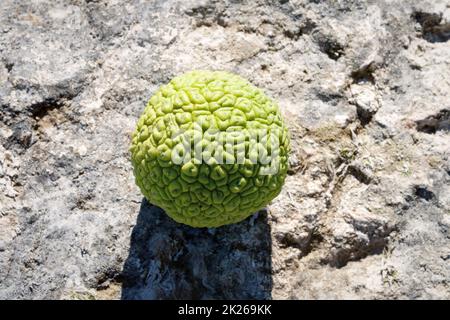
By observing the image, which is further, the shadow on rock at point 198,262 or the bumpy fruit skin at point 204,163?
the shadow on rock at point 198,262

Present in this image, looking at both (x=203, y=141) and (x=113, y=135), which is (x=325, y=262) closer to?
(x=203, y=141)

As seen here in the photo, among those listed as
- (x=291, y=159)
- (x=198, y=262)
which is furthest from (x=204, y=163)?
(x=291, y=159)

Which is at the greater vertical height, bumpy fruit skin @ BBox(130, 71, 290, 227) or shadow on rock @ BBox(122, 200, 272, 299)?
bumpy fruit skin @ BBox(130, 71, 290, 227)

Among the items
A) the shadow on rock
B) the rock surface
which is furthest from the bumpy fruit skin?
the rock surface

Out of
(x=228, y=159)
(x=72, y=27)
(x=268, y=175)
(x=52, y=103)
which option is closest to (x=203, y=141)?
(x=228, y=159)

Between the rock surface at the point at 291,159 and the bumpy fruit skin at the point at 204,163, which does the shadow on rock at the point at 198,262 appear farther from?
the bumpy fruit skin at the point at 204,163

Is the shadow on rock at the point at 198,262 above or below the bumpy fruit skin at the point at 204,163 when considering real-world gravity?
below

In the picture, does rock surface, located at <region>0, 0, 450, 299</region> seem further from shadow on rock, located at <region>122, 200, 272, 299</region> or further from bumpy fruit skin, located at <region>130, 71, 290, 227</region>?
bumpy fruit skin, located at <region>130, 71, 290, 227</region>

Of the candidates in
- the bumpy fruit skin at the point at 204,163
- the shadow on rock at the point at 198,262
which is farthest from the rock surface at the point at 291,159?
the bumpy fruit skin at the point at 204,163
